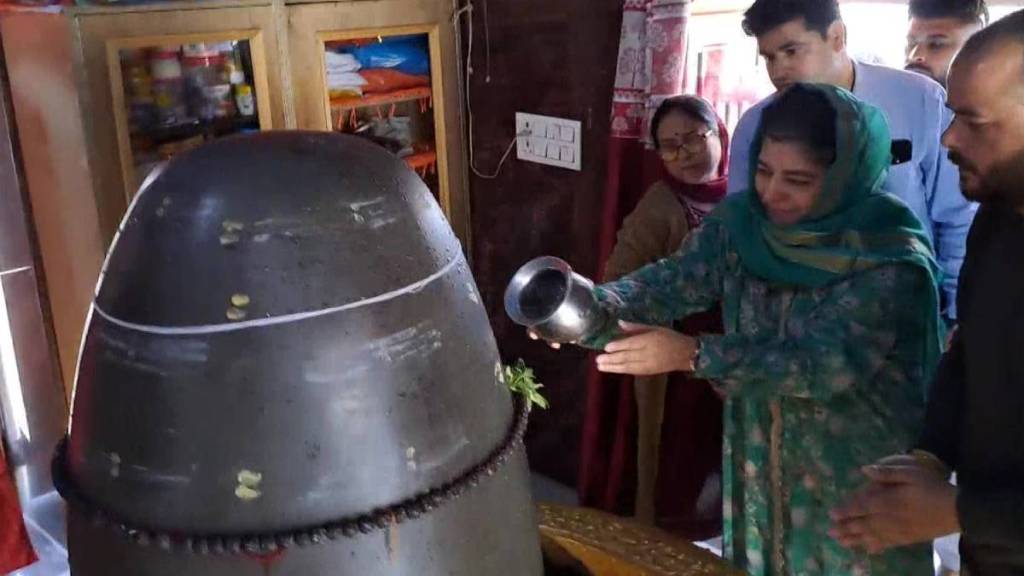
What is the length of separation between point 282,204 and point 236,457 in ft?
0.76

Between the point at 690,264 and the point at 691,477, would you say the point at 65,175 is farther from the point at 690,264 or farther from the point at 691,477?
the point at 691,477

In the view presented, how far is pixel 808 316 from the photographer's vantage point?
1424 millimetres

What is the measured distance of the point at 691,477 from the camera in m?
2.29

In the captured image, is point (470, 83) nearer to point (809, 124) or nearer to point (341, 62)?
point (341, 62)

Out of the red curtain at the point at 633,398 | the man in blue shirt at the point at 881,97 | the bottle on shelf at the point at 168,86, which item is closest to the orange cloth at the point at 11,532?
the bottle on shelf at the point at 168,86

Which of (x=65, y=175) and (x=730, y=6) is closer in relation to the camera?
(x=65, y=175)

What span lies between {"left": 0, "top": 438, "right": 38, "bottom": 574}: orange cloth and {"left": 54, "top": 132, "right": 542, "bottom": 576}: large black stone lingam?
1.43 meters

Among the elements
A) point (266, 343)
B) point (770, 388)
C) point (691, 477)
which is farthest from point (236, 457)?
point (691, 477)

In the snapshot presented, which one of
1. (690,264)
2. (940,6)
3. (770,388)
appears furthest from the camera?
(940,6)

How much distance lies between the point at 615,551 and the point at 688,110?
3.41 ft

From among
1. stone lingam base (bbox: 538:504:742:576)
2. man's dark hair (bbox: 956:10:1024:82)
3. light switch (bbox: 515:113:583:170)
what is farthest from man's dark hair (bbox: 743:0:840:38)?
stone lingam base (bbox: 538:504:742:576)

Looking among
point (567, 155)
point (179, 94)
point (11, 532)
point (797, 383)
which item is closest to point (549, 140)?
point (567, 155)

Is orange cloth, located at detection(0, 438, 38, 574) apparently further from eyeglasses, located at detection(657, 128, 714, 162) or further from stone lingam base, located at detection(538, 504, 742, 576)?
eyeglasses, located at detection(657, 128, 714, 162)

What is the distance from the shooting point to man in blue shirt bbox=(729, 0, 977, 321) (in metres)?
1.83
